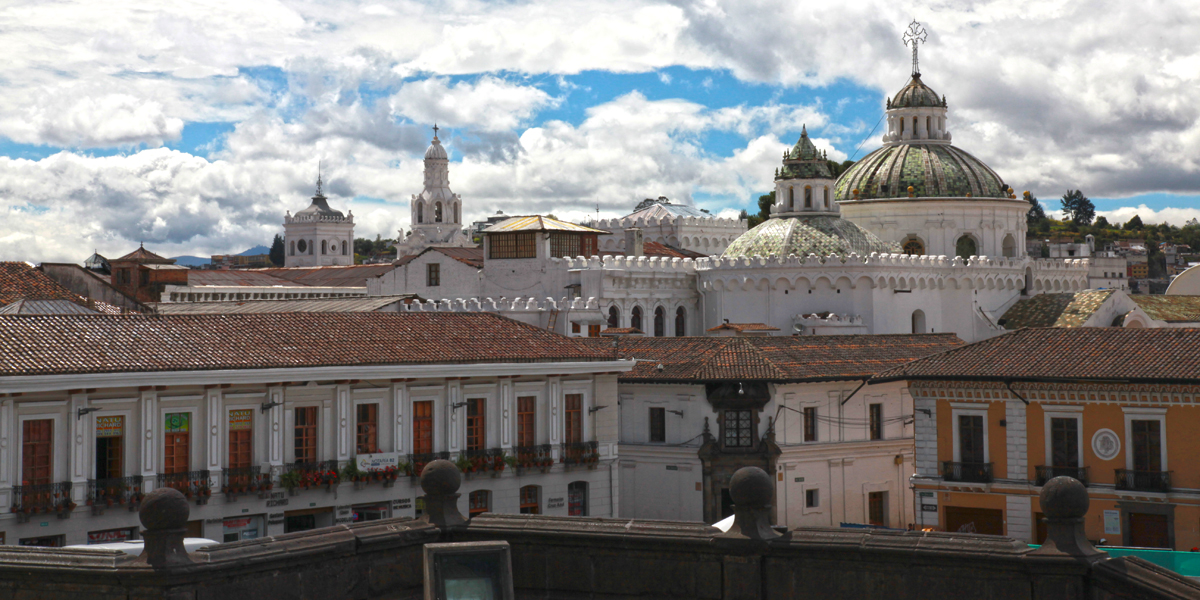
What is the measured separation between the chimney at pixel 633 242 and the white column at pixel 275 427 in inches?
1631

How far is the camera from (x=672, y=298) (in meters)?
70.6

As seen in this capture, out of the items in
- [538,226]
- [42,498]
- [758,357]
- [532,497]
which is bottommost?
[532,497]

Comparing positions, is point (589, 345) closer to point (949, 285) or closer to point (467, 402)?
point (467, 402)

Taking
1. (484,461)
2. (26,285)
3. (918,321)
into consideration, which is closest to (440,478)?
(484,461)

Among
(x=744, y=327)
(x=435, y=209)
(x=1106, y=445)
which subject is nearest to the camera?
(x=1106, y=445)

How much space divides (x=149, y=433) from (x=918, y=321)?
44.1 meters

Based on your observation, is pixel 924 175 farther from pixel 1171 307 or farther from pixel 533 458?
pixel 533 458

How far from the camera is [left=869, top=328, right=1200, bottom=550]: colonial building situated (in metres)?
36.2

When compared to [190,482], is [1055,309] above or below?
above

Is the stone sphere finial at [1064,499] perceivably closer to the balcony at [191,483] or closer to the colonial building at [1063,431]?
the colonial building at [1063,431]

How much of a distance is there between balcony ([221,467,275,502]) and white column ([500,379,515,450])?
7.69m

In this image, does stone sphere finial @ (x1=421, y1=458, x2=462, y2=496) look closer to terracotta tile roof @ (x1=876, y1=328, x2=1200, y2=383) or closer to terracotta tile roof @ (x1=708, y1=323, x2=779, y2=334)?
terracotta tile roof @ (x1=876, y1=328, x2=1200, y2=383)

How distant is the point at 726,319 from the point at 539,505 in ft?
90.3

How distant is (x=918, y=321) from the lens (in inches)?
2734
